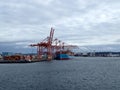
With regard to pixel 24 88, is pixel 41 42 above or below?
above

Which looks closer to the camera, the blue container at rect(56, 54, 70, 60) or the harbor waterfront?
the harbor waterfront

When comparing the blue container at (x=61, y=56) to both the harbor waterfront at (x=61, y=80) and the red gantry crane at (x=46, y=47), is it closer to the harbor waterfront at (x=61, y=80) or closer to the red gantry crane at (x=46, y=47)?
the red gantry crane at (x=46, y=47)

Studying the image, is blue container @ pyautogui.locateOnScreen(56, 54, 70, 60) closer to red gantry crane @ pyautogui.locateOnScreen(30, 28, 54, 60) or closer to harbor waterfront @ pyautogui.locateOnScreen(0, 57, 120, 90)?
red gantry crane @ pyautogui.locateOnScreen(30, 28, 54, 60)

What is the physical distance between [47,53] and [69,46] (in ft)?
129

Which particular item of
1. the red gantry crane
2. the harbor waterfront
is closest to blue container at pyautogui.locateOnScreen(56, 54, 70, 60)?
the red gantry crane

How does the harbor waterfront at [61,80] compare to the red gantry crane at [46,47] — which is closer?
the harbor waterfront at [61,80]

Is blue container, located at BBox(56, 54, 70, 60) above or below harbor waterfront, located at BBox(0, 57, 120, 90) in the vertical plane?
above

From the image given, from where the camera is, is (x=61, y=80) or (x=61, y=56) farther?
(x=61, y=56)

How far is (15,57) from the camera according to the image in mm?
122875

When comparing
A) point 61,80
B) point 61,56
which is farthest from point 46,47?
point 61,80

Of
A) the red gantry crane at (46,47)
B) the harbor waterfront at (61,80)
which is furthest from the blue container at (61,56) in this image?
the harbor waterfront at (61,80)

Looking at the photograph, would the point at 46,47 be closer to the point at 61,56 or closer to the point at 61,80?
the point at 61,56

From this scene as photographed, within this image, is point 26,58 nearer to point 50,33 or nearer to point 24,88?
point 50,33

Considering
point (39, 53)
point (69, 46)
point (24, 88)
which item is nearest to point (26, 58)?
point (39, 53)
